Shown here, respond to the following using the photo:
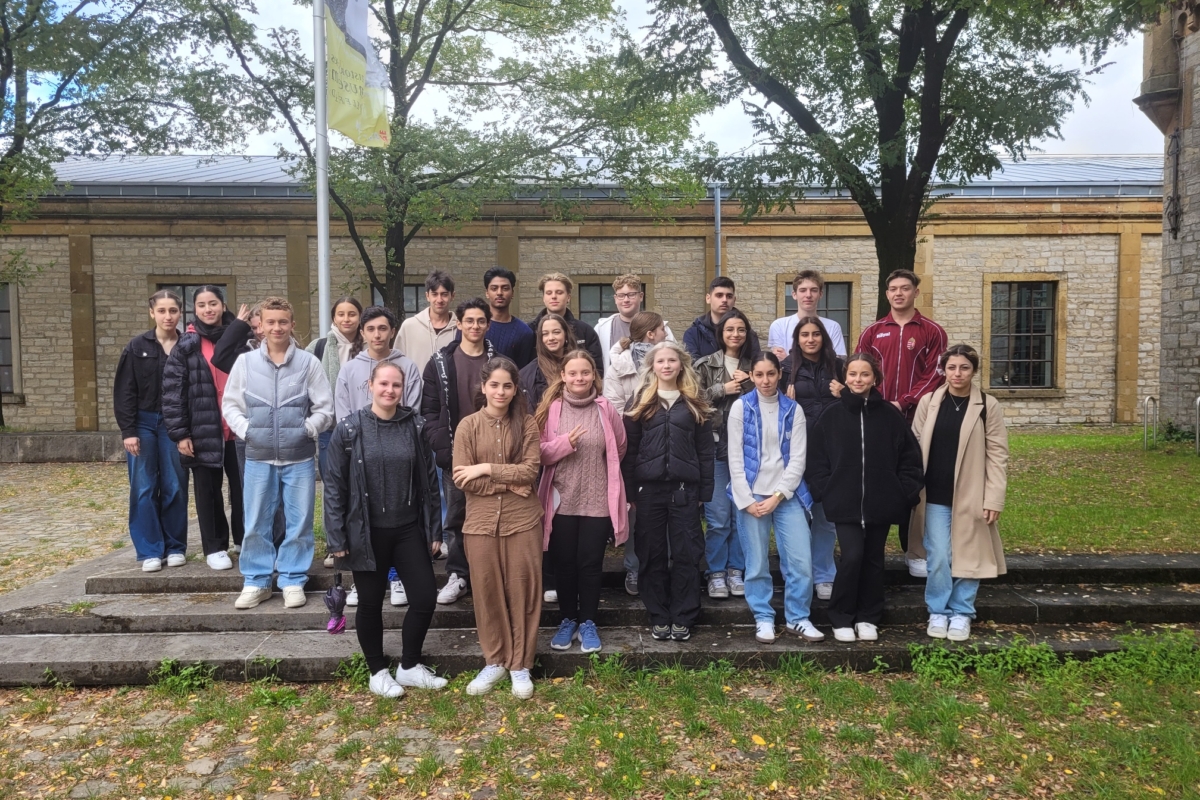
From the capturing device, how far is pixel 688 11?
415 inches

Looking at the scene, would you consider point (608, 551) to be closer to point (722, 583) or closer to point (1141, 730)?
point (722, 583)

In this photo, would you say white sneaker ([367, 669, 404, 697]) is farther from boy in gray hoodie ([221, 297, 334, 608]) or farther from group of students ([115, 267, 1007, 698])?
boy in gray hoodie ([221, 297, 334, 608])

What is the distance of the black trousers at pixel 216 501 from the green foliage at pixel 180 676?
1460 mm

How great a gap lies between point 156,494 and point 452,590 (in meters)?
2.56

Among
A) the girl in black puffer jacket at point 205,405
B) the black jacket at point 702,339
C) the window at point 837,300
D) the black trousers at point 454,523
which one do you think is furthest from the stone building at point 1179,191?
the girl in black puffer jacket at point 205,405

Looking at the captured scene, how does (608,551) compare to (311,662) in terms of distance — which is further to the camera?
(608,551)

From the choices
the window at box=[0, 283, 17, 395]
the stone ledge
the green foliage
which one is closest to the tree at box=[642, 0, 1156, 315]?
the green foliage

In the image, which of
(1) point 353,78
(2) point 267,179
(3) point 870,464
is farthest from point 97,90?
(3) point 870,464

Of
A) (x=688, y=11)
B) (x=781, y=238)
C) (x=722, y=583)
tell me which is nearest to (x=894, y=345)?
(x=722, y=583)

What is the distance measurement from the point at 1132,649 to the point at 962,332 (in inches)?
565

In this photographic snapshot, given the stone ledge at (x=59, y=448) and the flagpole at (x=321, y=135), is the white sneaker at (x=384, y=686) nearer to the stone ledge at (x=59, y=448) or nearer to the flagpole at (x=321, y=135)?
the flagpole at (x=321, y=135)

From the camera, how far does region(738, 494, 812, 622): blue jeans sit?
16.0 ft

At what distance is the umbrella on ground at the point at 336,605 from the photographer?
4.50 m

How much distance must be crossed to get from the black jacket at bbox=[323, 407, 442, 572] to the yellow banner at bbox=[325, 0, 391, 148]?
407cm
